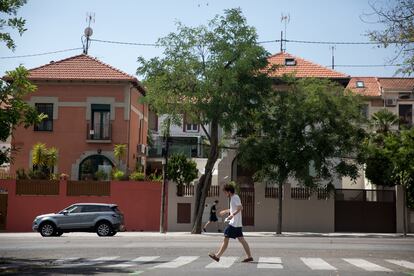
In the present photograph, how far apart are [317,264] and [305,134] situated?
2196 cm

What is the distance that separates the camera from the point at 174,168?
38.7 m

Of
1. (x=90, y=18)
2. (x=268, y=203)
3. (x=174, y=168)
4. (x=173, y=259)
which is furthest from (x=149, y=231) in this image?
(x=173, y=259)

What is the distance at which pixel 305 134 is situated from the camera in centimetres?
3641

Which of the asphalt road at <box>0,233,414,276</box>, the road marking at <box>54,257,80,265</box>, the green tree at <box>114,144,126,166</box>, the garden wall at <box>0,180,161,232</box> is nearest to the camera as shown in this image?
the asphalt road at <box>0,233,414,276</box>

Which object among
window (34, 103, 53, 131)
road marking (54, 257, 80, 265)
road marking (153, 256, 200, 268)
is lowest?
road marking (54, 257, 80, 265)

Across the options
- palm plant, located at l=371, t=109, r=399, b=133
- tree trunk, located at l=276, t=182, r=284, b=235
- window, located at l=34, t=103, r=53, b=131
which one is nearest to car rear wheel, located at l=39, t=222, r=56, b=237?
tree trunk, located at l=276, t=182, r=284, b=235

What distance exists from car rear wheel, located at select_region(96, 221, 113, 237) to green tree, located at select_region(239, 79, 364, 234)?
30.0ft

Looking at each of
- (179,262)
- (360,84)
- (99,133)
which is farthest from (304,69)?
(179,262)

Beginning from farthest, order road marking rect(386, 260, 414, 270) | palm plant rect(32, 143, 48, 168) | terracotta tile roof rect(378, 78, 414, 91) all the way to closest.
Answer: terracotta tile roof rect(378, 78, 414, 91)
palm plant rect(32, 143, 48, 168)
road marking rect(386, 260, 414, 270)

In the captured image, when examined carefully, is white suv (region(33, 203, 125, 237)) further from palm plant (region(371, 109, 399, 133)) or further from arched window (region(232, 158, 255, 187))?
palm plant (region(371, 109, 399, 133))

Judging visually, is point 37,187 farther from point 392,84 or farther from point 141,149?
point 392,84

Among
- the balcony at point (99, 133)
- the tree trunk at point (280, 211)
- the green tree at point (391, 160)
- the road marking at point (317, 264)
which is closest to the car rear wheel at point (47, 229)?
the tree trunk at point (280, 211)

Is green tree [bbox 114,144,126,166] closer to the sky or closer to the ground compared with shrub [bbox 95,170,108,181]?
closer to the sky

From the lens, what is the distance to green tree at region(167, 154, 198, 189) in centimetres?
3856
